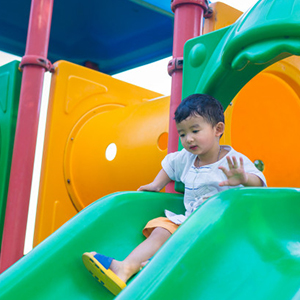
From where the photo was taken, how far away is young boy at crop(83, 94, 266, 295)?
3.72ft

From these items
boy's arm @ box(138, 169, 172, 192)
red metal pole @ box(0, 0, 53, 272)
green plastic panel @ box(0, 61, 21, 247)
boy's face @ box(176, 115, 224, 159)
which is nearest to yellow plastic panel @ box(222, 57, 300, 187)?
boy's arm @ box(138, 169, 172, 192)

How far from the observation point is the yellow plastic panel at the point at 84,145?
2.48m

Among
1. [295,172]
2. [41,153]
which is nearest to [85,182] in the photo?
[41,153]

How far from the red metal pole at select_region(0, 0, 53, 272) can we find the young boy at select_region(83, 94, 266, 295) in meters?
1.03

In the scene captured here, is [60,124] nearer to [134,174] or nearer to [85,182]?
[85,182]

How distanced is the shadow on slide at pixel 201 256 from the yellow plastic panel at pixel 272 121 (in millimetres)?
960

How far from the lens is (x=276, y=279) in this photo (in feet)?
2.81

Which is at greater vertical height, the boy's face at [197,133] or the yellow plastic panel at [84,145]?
the yellow plastic panel at [84,145]

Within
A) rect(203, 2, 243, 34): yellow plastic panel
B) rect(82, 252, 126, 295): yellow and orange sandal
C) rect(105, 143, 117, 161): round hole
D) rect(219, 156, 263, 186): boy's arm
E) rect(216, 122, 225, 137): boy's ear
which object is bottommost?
rect(82, 252, 126, 295): yellow and orange sandal

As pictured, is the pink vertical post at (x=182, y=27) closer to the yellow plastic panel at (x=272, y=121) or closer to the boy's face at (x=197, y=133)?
the yellow plastic panel at (x=272, y=121)

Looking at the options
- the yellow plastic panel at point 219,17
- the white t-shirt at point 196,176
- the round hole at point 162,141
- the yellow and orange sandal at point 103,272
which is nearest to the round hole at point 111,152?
the round hole at point 162,141

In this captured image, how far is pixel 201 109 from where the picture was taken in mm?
1276

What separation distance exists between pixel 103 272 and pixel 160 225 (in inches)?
10.0

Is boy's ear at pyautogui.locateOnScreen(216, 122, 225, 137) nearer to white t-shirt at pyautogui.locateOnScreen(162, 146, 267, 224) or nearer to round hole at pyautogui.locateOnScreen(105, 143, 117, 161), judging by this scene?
white t-shirt at pyautogui.locateOnScreen(162, 146, 267, 224)
